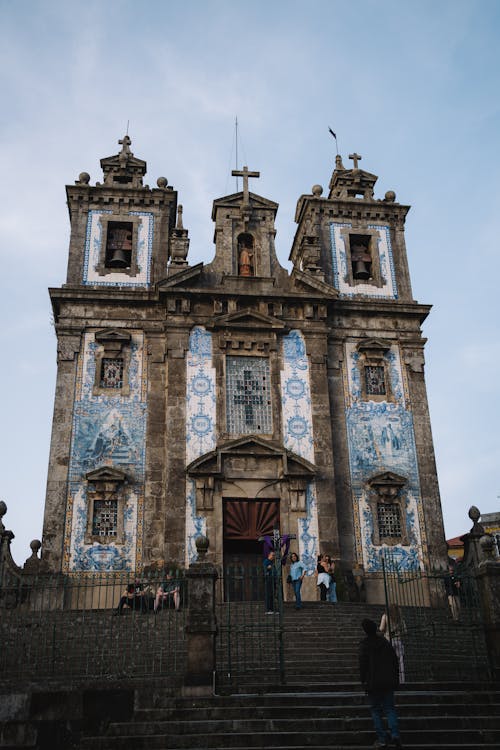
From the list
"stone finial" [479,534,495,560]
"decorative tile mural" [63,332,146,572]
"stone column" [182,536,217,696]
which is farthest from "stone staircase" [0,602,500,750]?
"decorative tile mural" [63,332,146,572]

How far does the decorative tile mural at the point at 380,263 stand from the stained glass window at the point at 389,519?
6.79 meters

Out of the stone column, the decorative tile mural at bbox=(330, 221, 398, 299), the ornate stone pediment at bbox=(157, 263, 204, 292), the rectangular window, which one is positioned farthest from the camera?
the decorative tile mural at bbox=(330, 221, 398, 299)

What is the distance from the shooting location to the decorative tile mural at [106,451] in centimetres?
2039

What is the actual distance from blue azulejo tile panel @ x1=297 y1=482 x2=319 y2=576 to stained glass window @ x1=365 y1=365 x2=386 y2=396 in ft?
12.9

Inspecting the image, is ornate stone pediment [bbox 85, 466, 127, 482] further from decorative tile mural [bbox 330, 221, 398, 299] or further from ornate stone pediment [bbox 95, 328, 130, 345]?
decorative tile mural [bbox 330, 221, 398, 299]

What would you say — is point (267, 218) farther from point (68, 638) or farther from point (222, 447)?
point (68, 638)

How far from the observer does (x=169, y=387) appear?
2217cm

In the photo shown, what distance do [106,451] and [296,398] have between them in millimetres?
5449

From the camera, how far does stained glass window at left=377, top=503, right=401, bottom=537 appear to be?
21.8m

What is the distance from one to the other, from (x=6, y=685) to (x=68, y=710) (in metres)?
2.17

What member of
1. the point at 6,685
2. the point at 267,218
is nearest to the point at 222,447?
the point at 267,218

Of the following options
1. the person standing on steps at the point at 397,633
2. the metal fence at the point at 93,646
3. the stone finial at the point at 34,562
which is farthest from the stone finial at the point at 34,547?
the person standing on steps at the point at 397,633

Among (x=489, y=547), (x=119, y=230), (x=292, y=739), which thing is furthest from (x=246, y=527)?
(x=292, y=739)

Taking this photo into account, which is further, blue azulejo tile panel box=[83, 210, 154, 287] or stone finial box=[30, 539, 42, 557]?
blue azulejo tile panel box=[83, 210, 154, 287]
